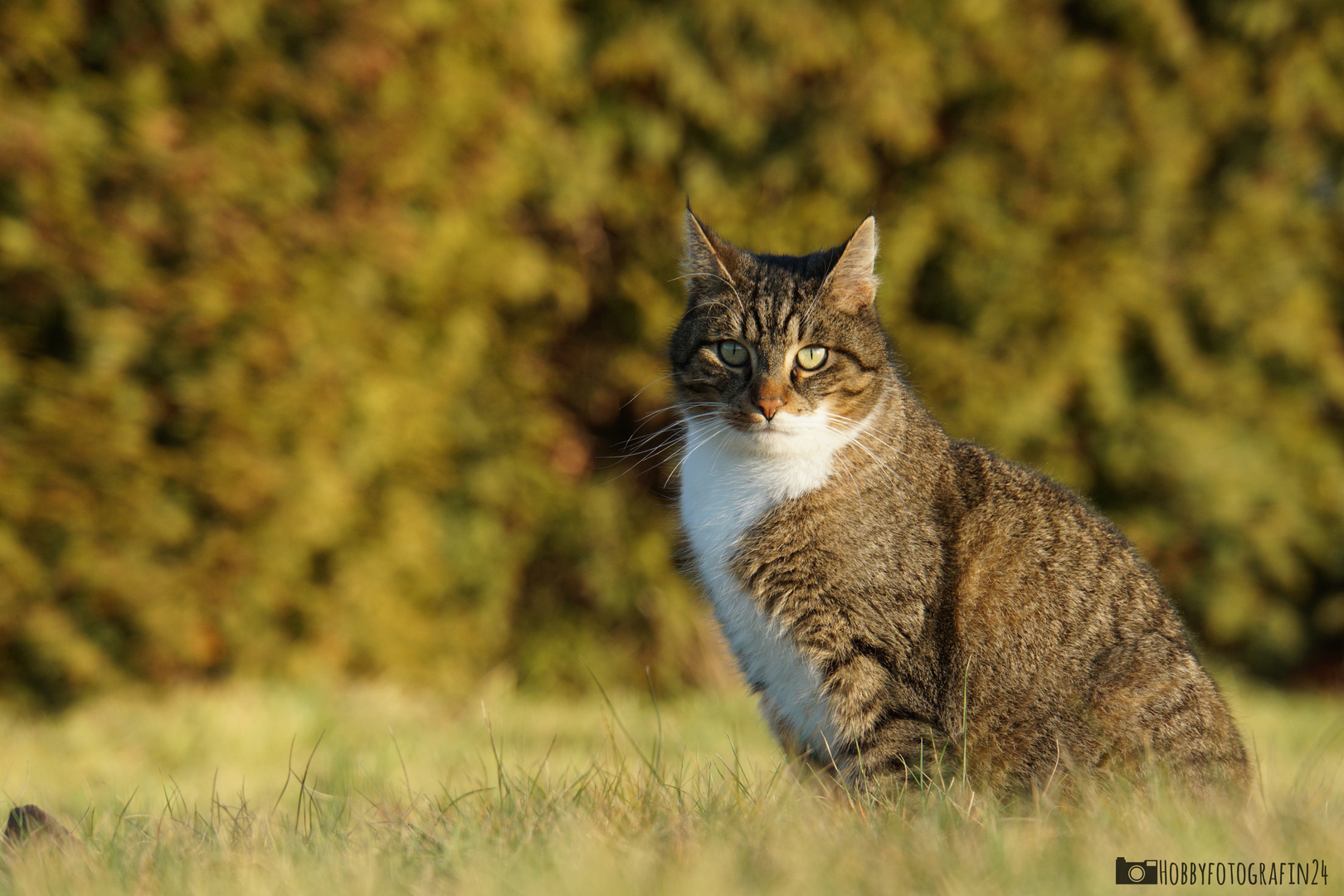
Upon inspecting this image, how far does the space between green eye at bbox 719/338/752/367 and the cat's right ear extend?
7.0 inches

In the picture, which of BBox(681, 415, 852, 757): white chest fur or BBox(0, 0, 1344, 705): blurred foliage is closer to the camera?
BBox(681, 415, 852, 757): white chest fur

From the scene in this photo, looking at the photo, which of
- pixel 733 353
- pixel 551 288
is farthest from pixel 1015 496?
pixel 551 288

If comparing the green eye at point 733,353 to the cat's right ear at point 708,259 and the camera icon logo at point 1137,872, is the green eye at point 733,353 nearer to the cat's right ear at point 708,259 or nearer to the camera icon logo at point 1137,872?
the cat's right ear at point 708,259

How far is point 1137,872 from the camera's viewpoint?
1938 millimetres

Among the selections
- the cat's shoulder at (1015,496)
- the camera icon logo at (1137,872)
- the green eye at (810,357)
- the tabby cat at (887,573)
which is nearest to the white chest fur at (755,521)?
the tabby cat at (887,573)

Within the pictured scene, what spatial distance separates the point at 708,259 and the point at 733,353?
339 mm

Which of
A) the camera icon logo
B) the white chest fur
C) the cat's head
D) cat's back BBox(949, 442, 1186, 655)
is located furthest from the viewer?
the cat's head

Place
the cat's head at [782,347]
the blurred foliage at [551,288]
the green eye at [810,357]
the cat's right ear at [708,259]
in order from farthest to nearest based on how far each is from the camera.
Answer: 1. the blurred foliage at [551,288]
2. the cat's right ear at [708,259]
3. the green eye at [810,357]
4. the cat's head at [782,347]

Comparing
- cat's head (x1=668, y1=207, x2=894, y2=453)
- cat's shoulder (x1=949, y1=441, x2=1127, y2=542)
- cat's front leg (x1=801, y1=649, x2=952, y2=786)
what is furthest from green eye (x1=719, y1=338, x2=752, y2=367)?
cat's front leg (x1=801, y1=649, x2=952, y2=786)

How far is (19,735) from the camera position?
4371 mm

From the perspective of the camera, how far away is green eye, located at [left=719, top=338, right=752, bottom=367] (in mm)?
3158

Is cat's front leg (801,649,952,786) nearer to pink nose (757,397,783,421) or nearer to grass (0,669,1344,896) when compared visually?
grass (0,669,1344,896)

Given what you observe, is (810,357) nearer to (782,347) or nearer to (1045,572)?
(782,347)

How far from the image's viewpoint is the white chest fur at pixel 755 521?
2.91 m
